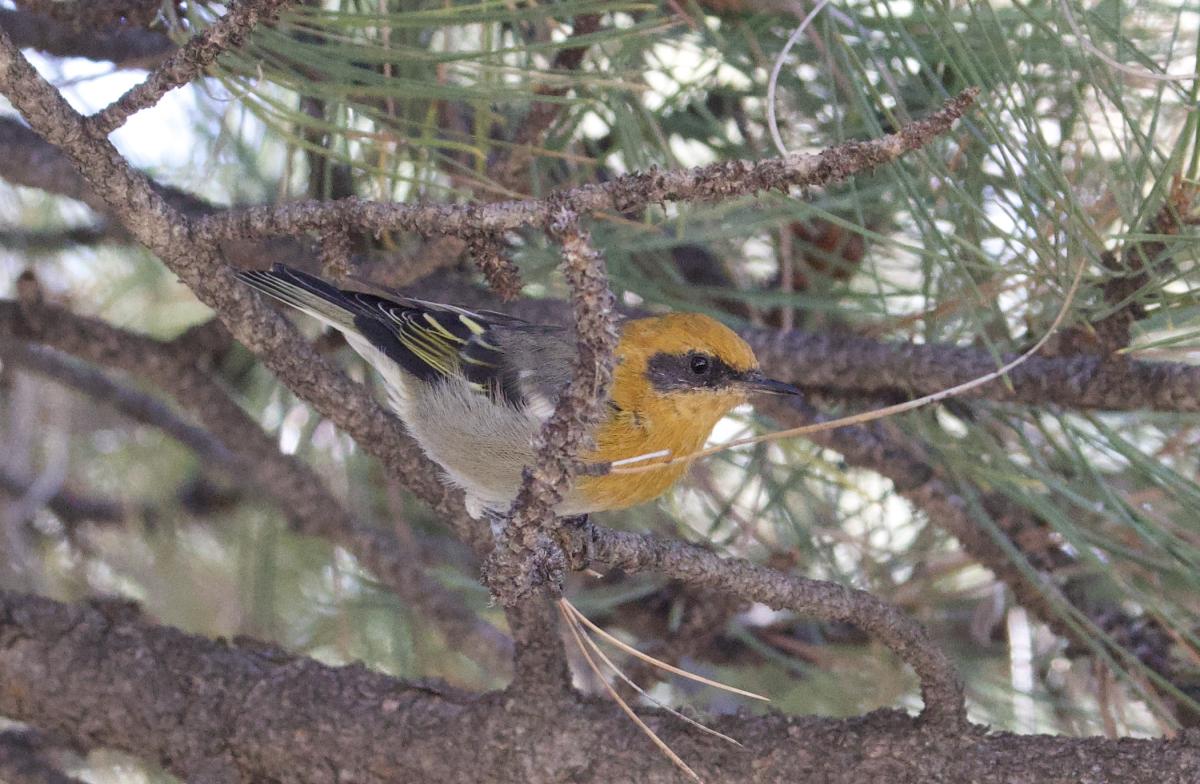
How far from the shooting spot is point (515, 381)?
8.84 ft

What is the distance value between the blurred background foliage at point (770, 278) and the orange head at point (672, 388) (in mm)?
163

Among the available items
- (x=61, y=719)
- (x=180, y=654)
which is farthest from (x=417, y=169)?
(x=61, y=719)

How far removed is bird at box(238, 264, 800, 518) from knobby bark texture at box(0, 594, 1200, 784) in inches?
17.6

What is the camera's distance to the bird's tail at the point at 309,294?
2533 mm

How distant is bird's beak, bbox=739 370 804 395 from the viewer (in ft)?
8.04

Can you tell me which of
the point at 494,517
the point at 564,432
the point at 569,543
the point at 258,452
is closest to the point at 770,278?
the point at 494,517

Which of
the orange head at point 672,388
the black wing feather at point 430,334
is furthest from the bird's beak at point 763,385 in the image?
the black wing feather at point 430,334

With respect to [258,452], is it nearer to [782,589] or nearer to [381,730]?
[381,730]

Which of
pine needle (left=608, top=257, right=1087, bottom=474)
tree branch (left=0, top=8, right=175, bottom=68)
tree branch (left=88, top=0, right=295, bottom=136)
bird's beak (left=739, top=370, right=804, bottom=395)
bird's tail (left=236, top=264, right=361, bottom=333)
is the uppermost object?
tree branch (left=0, top=8, right=175, bottom=68)

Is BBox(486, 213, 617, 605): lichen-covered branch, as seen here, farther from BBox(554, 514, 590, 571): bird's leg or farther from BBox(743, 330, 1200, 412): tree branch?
BBox(743, 330, 1200, 412): tree branch

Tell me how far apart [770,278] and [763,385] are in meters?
1.09

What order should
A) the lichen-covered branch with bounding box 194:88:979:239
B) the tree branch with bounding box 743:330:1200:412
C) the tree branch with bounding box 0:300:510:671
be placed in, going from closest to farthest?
the lichen-covered branch with bounding box 194:88:979:239 → the tree branch with bounding box 743:330:1200:412 → the tree branch with bounding box 0:300:510:671

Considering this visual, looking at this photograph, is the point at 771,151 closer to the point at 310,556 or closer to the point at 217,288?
the point at 217,288

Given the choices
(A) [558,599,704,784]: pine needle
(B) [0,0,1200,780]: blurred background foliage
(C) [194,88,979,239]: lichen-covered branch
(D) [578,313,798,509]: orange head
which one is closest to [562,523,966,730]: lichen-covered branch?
(A) [558,599,704,784]: pine needle
